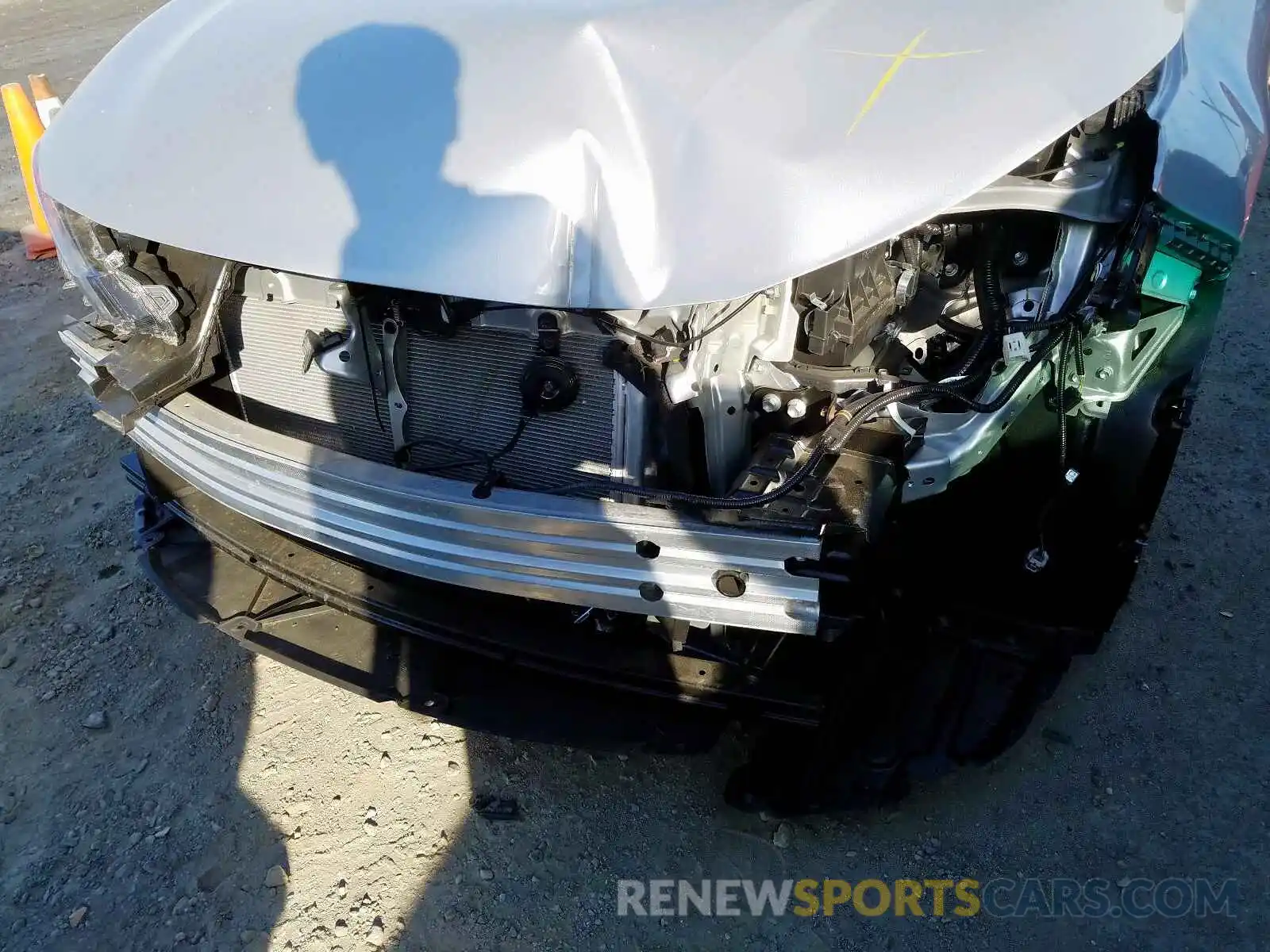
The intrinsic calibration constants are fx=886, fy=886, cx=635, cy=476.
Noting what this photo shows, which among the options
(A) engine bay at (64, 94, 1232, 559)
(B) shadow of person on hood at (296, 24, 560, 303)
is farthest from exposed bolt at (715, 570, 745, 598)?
(B) shadow of person on hood at (296, 24, 560, 303)

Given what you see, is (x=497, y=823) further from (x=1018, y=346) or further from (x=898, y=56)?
(x=898, y=56)

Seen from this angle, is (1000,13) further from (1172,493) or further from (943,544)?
(1172,493)

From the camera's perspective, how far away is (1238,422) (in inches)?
130

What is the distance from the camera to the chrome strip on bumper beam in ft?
5.74

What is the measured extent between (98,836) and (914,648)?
208 centimetres

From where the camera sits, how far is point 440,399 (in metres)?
2.08

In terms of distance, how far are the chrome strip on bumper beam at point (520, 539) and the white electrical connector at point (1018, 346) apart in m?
0.60

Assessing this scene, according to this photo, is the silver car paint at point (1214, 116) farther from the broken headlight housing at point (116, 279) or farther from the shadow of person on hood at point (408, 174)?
the broken headlight housing at point (116, 279)

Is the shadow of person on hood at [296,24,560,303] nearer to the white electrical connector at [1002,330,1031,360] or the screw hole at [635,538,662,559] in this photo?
the screw hole at [635,538,662,559]

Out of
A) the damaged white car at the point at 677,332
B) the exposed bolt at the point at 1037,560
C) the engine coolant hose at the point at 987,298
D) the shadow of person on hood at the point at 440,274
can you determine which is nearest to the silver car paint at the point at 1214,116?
the damaged white car at the point at 677,332

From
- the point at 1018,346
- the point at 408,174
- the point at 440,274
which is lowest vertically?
the point at 1018,346

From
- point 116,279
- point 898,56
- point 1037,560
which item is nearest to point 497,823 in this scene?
point 1037,560

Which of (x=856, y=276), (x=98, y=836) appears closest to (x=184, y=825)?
(x=98, y=836)

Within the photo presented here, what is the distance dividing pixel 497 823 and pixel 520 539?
852 mm
